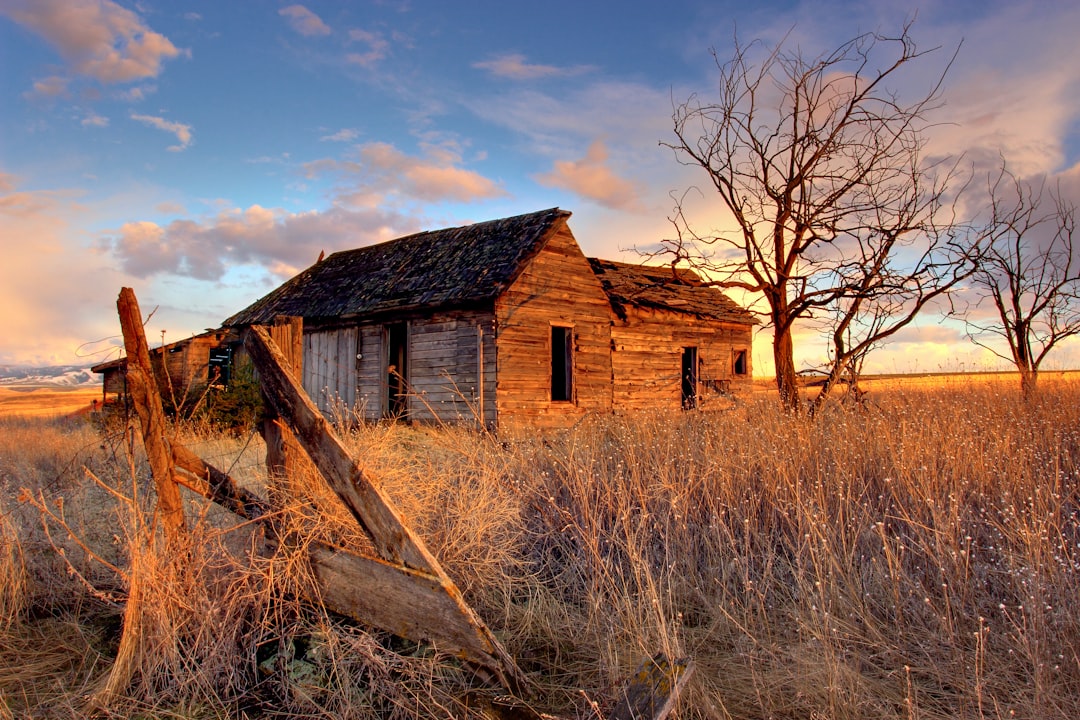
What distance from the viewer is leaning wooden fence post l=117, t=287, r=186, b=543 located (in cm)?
356

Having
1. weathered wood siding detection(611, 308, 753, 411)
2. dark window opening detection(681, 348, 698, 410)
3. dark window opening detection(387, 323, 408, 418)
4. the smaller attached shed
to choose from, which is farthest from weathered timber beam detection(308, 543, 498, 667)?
dark window opening detection(681, 348, 698, 410)

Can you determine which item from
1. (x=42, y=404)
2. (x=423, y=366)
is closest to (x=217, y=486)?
(x=423, y=366)

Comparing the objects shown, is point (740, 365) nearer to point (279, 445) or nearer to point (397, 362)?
point (397, 362)

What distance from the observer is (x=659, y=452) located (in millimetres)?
6168

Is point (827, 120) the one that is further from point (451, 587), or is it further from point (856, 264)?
point (451, 587)

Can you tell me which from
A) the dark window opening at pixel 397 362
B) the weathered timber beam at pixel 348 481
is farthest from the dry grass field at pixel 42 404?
the weathered timber beam at pixel 348 481

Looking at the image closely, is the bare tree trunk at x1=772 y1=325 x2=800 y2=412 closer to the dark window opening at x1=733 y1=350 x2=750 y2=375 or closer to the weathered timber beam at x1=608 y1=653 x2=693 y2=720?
the weathered timber beam at x1=608 y1=653 x2=693 y2=720

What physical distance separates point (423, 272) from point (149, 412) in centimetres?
1175

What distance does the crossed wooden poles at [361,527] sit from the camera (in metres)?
2.92

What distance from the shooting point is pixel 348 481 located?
3.22m

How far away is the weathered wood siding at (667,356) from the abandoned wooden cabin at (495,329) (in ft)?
0.16

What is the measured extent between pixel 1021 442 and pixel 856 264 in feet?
10.5

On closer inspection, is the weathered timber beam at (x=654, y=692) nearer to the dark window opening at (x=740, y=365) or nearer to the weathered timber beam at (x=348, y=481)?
the weathered timber beam at (x=348, y=481)

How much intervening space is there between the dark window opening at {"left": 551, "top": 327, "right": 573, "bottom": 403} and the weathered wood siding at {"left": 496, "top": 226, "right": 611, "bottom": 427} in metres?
0.11
